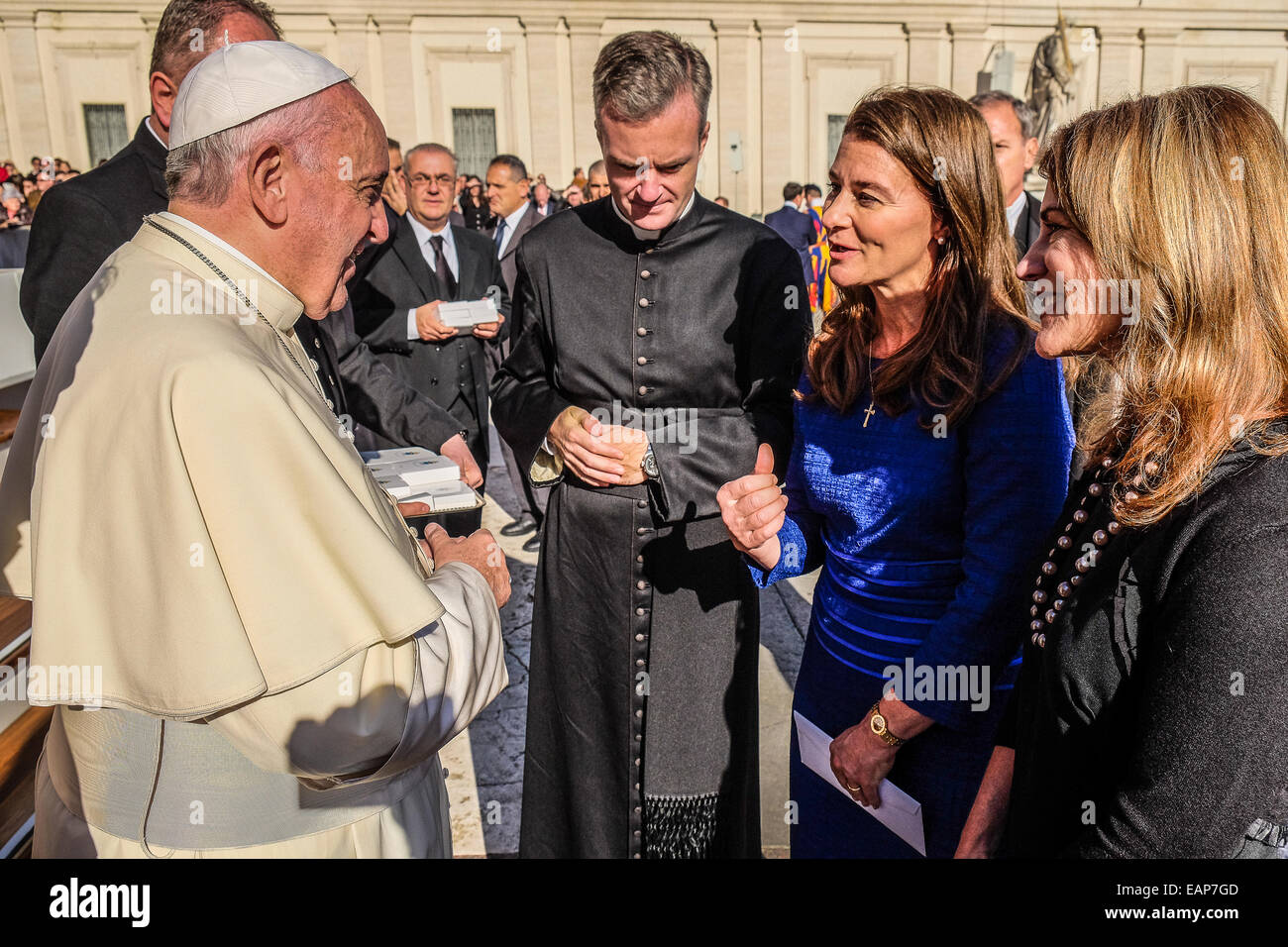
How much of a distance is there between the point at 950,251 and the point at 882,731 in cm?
99

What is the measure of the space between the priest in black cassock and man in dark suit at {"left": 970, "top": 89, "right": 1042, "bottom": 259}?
2.66 metres

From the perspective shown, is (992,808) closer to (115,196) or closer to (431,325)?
(115,196)

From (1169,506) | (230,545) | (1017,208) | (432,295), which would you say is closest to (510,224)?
(432,295)

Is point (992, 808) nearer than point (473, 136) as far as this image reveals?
Yes

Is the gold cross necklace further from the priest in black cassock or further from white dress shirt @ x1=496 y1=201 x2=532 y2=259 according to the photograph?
white dress shirt @ x1=496 y1=201 x2=532 y2=259

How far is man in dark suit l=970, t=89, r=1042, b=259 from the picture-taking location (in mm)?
4785

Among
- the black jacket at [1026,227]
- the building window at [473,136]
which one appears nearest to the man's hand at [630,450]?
the black jacket at [1026,227]

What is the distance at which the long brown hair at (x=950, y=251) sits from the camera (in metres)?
1.89

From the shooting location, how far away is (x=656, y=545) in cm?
254

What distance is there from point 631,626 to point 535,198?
14056 millimetres

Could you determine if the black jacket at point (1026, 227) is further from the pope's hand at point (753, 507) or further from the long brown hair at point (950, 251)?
the pope's hand at point (753, 507)

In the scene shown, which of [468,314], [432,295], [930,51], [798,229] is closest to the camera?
[468,314]

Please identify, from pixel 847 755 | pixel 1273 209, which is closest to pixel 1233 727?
pixel 1273 209

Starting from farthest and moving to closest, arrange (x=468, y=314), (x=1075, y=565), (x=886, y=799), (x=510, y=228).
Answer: (x=510, y=228) → (x=468, y=314) → (x=886, y=799) → (x=1075, y=565)
